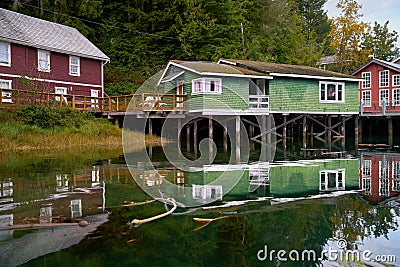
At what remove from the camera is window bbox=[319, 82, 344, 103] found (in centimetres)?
2462

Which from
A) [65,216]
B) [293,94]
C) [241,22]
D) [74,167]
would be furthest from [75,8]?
[65,216]

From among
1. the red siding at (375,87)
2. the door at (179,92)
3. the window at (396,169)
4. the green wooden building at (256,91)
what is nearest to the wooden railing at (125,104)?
the door at (179,92)

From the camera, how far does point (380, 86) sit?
33.0 m

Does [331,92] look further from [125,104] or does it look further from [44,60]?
[44,60]

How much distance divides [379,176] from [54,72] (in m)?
21.2

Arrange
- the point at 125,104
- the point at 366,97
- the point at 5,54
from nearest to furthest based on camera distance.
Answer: the point at 125,104, the point at 5,54, the point at 366,97

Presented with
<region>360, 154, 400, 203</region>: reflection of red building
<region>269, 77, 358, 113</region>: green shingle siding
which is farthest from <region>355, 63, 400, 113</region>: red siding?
<region>360, 154, 400, 203</region>: reflection of red building

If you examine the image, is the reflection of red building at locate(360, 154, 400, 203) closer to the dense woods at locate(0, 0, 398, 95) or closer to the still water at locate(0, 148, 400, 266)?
the still water at locate(0, 148, 400, 266)

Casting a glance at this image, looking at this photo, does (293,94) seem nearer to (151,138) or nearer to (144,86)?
(151,138)

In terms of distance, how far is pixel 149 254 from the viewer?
18.3 ft

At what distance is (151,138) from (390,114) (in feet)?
59.2

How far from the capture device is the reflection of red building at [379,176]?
31.7 ft

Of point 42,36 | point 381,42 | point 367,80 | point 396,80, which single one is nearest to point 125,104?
point 42,36

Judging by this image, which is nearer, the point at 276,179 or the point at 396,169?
the point at 276,179
